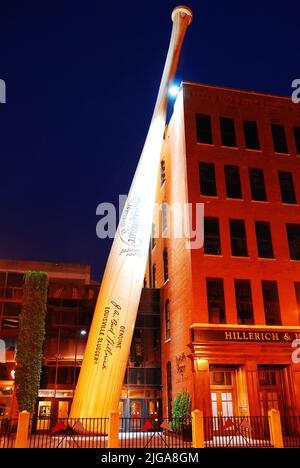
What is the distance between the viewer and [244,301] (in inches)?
893

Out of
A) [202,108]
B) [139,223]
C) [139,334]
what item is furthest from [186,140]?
[139,334]

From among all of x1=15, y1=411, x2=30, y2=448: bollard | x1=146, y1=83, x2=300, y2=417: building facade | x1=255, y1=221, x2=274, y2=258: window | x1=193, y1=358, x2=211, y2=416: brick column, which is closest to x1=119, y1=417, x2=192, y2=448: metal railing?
x1=193, y1=358, x2=211, y2=416: brick column

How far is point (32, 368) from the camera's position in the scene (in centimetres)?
2127

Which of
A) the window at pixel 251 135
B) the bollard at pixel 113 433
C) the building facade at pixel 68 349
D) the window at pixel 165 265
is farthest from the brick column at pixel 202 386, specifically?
the window at pixel 251 135

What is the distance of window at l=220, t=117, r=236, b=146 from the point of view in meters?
26.4

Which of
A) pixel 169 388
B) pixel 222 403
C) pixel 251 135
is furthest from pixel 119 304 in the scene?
pixel 251 135

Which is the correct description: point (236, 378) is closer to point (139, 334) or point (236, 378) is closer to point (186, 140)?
point (139, 334)

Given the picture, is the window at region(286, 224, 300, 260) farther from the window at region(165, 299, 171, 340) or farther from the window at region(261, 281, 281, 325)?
the window at region(165, 299, 171, 340)

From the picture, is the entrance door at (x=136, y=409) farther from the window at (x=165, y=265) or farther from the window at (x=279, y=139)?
the window at (x=279, y=139)

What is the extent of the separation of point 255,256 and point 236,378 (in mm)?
6391

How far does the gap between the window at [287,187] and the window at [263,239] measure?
2.28m

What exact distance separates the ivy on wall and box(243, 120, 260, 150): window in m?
14.3

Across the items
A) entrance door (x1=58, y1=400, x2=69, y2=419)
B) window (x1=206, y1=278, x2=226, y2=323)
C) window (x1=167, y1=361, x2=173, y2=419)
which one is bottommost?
entrance door (x1=58, y1=400, x2=69, y2=419)

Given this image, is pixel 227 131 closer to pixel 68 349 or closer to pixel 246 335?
pixel 246 335
